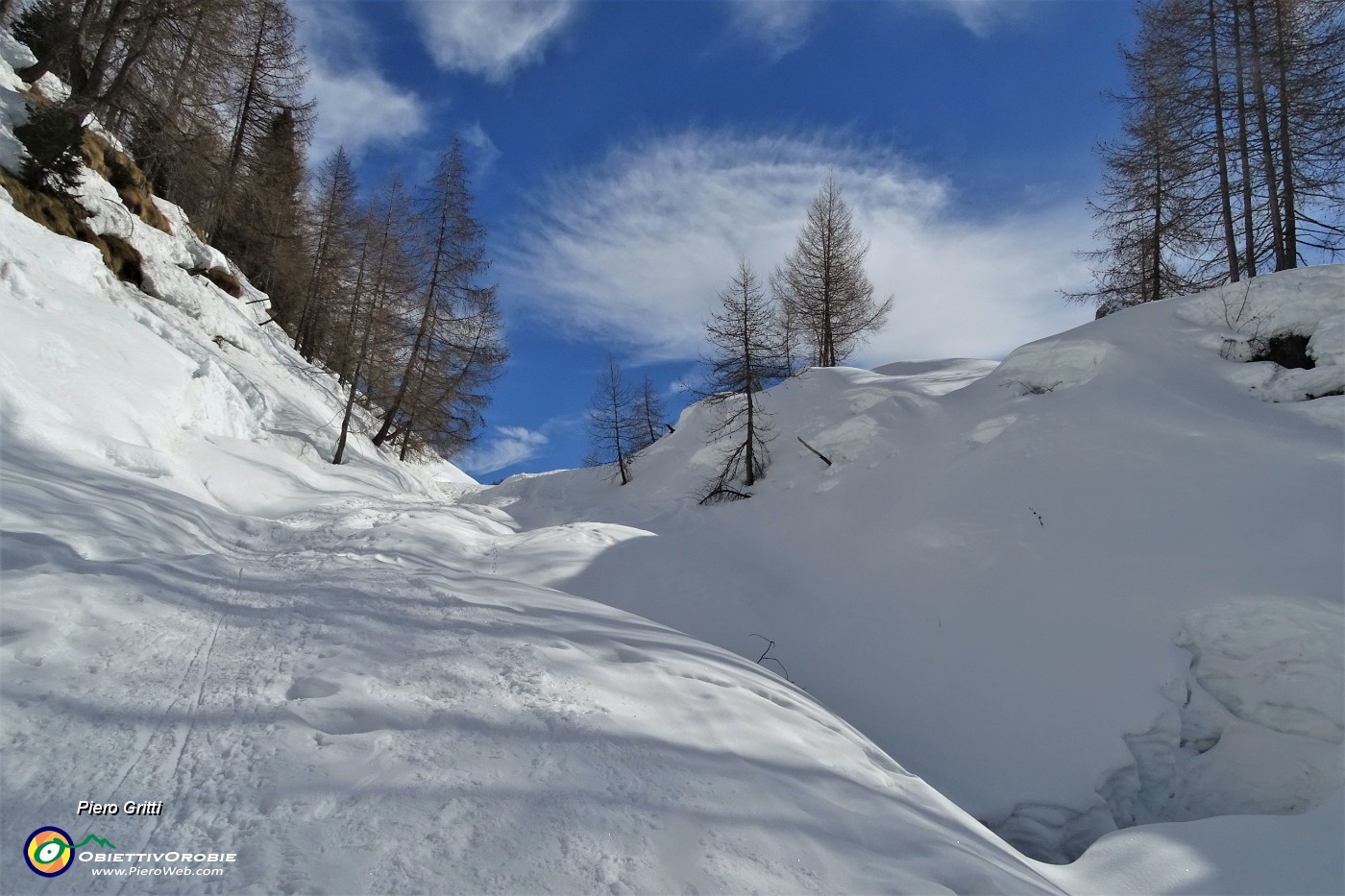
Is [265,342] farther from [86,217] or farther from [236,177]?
[86,217]

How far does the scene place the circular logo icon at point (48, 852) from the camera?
1.83 metres

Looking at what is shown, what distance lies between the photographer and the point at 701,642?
554 centimetres

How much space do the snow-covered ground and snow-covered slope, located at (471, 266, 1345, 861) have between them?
0.04 meters

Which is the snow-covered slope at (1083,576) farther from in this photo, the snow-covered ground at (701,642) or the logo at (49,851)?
the logo at (49,851)

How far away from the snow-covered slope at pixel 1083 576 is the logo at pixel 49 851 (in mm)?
5915

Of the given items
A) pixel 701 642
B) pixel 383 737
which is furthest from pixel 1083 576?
pixel 383 737

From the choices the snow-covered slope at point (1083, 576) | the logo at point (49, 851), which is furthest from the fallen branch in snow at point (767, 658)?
the logo at point (49, 851)

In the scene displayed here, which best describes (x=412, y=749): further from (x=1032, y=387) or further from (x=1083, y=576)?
(x=1032, y=387)

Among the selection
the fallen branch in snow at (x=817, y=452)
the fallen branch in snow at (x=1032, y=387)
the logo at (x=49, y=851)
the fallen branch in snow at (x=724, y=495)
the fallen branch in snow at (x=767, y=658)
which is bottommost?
the fallen branch in snow at (x=767, y=658)

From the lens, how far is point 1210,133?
14109 mm

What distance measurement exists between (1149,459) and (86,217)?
1901 centimetres

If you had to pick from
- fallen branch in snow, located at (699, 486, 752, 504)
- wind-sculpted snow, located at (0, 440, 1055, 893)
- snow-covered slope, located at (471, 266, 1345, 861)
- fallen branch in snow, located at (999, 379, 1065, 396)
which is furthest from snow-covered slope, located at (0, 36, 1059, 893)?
Answer: fallen branch in snow, located at (699, 486, 752, 504)

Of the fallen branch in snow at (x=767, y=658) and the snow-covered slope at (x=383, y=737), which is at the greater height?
the snow-covered slope at (x=383, y=737)

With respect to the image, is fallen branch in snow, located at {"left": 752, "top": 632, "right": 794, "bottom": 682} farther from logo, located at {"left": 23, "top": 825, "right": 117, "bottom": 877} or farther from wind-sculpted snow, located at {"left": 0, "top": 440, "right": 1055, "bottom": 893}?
logo, located at {"left": 23, "top": 825, "right": 117, "bottom": 877}
